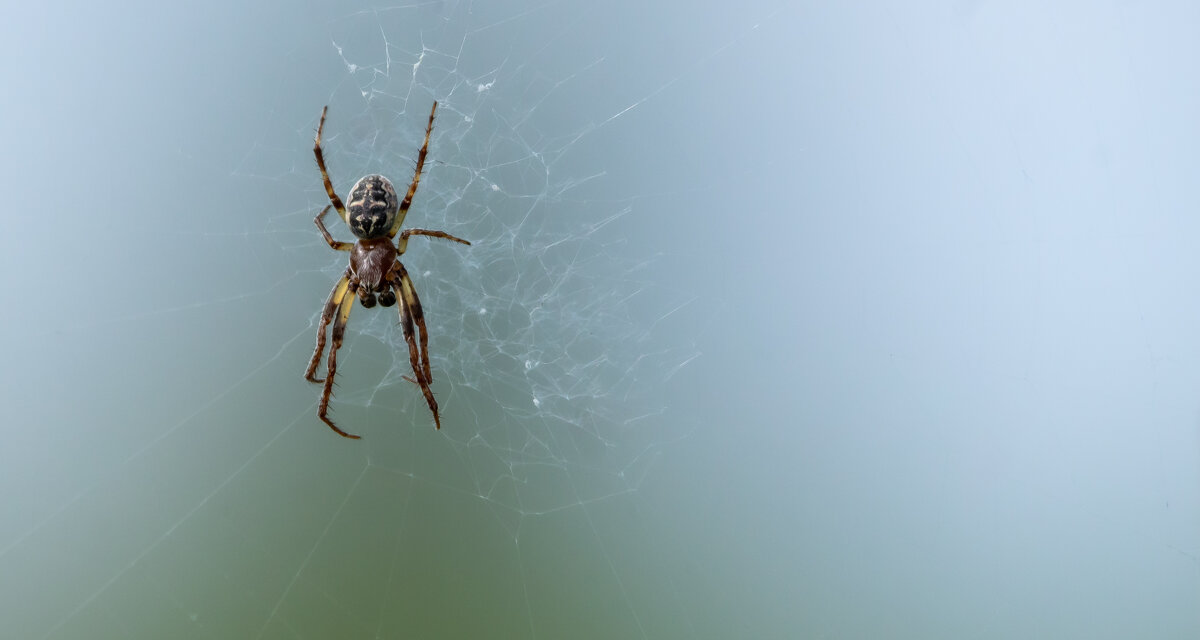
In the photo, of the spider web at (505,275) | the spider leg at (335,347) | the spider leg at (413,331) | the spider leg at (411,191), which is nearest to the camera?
the spider leg at (411,191)

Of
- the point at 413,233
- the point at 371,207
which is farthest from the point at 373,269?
the point at 371,207

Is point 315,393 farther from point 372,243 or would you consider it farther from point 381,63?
point 381,63

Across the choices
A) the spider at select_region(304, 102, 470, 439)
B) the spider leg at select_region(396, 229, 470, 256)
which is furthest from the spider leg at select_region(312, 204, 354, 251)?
the spider leg at select_region(396, 229, 470, 256)

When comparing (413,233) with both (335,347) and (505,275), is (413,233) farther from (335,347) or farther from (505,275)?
(505,275)

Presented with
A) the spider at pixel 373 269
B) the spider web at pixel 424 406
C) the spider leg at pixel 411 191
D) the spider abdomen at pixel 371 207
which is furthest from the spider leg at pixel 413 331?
the spider web at pixel 424 406

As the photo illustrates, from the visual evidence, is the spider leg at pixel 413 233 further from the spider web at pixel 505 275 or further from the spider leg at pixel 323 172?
the spider web at pixel 505 275
